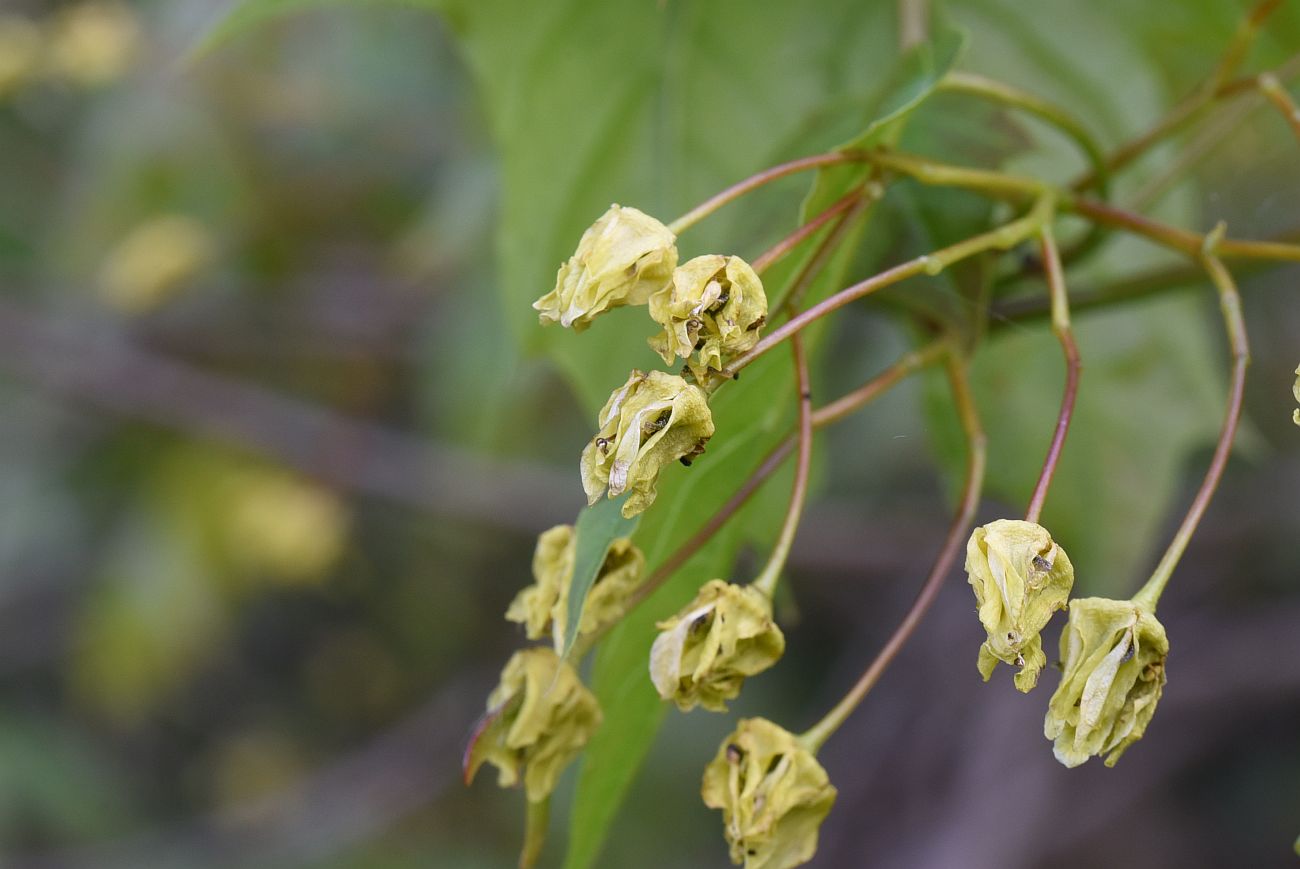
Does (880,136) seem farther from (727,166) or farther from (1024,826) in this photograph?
(1024,826)

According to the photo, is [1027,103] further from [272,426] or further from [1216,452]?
[272,426]

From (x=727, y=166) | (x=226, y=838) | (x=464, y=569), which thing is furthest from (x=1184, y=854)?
(x=727, y=166)

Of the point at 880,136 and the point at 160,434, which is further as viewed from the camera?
the point at 160,434

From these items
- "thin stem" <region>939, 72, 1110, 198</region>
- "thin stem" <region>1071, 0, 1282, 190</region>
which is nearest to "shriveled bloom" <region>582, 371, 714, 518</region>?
"thin stem" <region>939, 72, 1110, 198</region>

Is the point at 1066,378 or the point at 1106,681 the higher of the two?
the point at 1066,378

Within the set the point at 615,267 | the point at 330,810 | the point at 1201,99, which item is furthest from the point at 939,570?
the point at 330,810

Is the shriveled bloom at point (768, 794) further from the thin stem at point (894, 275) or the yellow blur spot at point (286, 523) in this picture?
the yellow blur spot at point (286, 523)

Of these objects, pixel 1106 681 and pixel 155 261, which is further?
pixel 155 261
